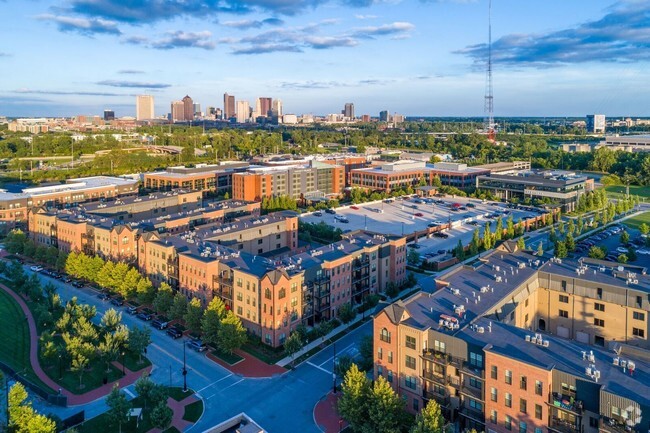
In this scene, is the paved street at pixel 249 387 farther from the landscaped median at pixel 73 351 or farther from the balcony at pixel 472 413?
the balcony at pixel 472 413

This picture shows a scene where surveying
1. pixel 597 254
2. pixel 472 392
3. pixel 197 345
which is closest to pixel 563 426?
pixel 472 392

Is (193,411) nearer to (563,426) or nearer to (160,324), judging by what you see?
(160,324)

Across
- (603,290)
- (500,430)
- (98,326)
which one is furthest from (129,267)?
(603,290)

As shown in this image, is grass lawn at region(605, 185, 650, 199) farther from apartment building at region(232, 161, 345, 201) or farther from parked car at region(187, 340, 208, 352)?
parked car at region(187, 340, 208, 352)

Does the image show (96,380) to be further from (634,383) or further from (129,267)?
(634,383)

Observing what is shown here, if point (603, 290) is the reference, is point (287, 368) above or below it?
below

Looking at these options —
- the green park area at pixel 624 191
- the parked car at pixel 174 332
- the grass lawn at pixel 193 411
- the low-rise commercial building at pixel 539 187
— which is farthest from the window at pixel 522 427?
the green park area at pixel 624 191
